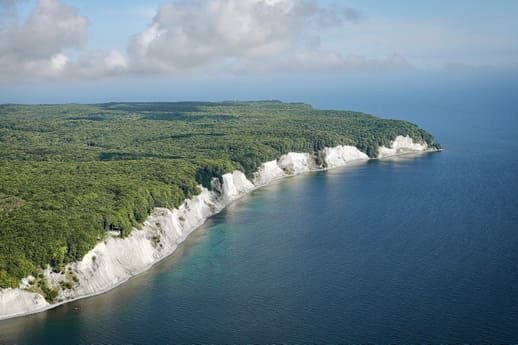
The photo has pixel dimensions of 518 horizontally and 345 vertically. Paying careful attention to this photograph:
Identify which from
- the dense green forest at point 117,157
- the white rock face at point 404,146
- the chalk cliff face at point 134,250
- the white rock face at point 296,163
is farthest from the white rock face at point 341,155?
the chalk cliff face at point 134,250

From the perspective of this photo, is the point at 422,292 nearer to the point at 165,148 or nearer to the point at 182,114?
the point at 165,148

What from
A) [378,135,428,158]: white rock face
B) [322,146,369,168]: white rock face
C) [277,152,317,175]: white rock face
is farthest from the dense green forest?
[277,152,317,175]: white rock face

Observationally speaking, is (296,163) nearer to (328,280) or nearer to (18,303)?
(328,280)

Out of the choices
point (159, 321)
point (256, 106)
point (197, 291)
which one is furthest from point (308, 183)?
point (256, 106)

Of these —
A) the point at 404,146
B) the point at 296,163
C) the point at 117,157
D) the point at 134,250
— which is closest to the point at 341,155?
the point at 296,163

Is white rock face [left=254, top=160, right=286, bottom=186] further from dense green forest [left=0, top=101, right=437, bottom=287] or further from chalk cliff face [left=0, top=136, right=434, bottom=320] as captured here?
dense green forest [left=0, top=101, right=437, bottom=287]

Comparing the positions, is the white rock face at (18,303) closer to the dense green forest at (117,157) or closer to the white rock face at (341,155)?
the dense green forest at (117,157)

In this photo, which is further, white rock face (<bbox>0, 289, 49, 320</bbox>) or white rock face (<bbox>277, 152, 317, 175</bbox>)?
white rock face (<bbox>277, 152, 317, 175</bbox>)
